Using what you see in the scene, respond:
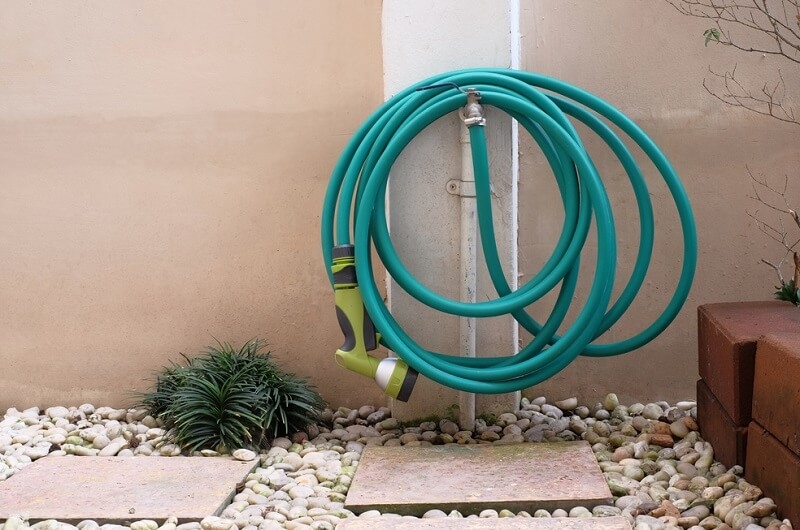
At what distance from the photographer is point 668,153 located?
3424mm

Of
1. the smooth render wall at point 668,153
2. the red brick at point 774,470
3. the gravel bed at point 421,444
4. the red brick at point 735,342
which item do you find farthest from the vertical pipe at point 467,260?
the red brick at point 774,470

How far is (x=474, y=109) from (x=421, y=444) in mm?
1128

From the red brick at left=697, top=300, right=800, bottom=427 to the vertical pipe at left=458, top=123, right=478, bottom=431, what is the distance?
0.76m

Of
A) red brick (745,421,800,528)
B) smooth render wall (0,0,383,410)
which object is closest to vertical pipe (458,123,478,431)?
smooth render wall (0,0,383,410)

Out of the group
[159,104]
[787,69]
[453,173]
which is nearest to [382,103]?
[453,173]

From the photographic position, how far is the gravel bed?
2.48 m

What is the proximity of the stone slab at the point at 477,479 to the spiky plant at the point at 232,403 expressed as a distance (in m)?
0.34

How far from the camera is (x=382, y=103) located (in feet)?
11.4

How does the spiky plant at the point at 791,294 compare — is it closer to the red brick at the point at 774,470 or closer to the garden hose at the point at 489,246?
the garden hose at the point at 489,246

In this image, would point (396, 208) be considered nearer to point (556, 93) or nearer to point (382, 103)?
point (382, 103)

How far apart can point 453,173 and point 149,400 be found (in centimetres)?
A: 138

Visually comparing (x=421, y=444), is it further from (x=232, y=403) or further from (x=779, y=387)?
(x=779, y=387)

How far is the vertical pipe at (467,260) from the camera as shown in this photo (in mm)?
3197

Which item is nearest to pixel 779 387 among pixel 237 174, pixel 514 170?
pixel 514 170
